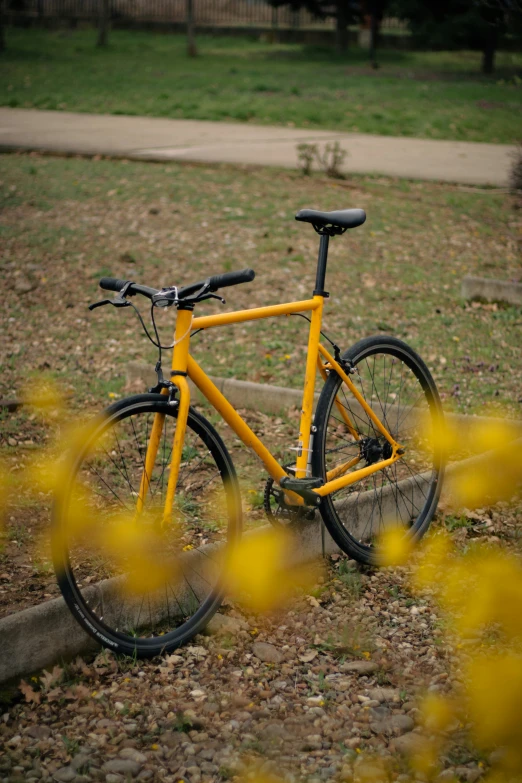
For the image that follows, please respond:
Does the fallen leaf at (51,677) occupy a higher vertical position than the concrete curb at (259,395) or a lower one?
lower

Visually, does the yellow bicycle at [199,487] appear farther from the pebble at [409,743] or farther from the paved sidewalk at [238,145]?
the paved sidewalk at [238,145]

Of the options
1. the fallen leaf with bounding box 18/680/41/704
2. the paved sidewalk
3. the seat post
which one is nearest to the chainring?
the seat post

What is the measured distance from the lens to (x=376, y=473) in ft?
13.6

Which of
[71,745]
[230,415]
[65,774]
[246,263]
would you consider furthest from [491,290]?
[65,774]

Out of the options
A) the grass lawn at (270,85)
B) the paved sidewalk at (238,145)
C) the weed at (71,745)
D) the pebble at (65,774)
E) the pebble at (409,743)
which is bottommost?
the pebble at (65,774)

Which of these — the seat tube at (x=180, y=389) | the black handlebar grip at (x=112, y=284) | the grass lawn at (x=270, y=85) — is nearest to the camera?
the seat tube at (x=180, y=389)

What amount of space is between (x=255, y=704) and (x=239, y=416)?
42.2 inches

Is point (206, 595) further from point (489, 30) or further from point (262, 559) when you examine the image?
point (489, 30)

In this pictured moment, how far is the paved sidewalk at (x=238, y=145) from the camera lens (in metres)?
12.4

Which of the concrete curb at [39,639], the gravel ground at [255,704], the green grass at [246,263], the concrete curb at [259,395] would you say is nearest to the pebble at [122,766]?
the gravel ground at [255,704]

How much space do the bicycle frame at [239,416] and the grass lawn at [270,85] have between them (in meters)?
7.18

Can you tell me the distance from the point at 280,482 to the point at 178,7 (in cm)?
4460

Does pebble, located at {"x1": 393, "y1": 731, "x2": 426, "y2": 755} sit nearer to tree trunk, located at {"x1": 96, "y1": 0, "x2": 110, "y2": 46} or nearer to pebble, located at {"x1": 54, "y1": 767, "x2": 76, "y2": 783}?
pebble, located at {"x1": 54, "y1": 767, "x2": 76, "y2": 783}

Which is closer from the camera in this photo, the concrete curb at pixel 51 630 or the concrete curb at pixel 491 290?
the concrete curb at pixel 51 630
